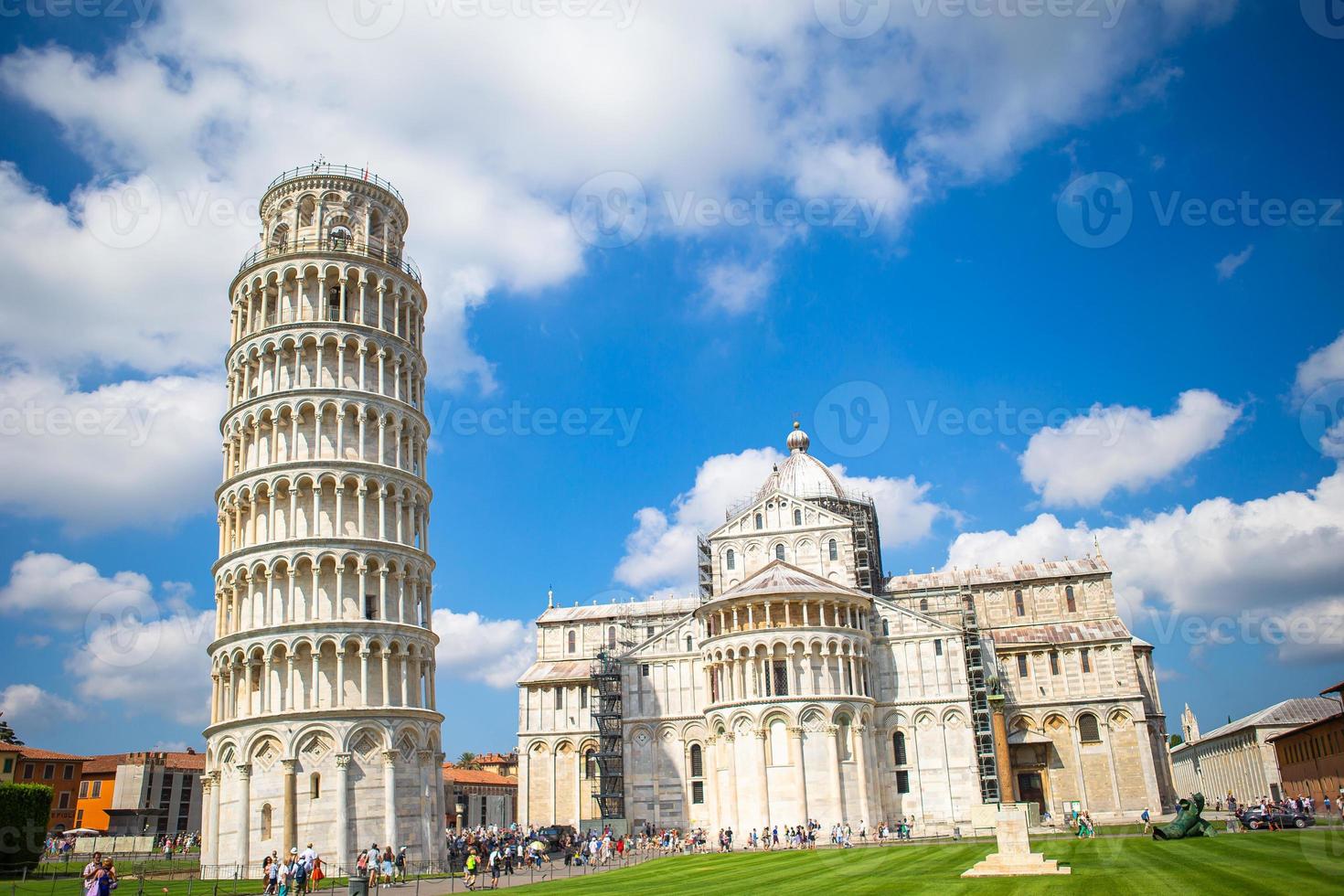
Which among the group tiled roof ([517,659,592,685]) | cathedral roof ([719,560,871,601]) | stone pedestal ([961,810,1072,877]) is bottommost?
stone pedestal ([961,810,1072,877])

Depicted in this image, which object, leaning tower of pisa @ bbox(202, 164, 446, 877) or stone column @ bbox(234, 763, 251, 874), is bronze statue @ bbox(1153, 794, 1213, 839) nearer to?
leaning tower of pisa @ bbox(202, 164, 446, 877)

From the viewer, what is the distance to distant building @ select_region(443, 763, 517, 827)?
102m

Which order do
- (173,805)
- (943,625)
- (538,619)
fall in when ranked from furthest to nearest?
(173,805) → (538,619) → (943,625)

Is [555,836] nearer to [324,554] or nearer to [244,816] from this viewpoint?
[244,816]

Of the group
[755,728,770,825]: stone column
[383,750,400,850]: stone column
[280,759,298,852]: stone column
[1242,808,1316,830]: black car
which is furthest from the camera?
[755,728,770,825]: stone column

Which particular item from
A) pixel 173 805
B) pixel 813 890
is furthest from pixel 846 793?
pixel 173 805

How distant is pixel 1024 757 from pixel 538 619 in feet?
123

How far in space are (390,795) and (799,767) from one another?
23.7m

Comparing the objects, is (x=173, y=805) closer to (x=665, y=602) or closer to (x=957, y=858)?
(x=665, y=602)

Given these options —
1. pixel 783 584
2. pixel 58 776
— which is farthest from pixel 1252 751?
pixel 58 776

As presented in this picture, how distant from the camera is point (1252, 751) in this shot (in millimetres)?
88125

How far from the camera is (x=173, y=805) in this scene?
91250mm

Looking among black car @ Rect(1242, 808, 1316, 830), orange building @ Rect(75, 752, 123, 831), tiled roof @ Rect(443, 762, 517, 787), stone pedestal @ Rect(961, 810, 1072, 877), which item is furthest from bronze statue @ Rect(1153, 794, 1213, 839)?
orange building @ Rect(75, 752, 123, 831)

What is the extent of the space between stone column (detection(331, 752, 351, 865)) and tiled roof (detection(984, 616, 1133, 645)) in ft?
149
